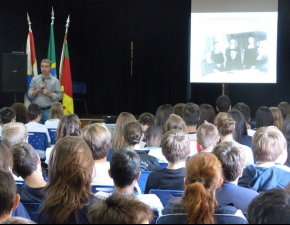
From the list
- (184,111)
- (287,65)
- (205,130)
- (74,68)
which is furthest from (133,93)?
(205,130)

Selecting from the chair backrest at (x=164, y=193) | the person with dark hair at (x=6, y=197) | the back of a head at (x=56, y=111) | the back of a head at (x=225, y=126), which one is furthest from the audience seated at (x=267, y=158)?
the back of a head at (x=56, y=111)

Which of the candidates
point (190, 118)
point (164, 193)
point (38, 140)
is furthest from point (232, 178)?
point (38, 140)

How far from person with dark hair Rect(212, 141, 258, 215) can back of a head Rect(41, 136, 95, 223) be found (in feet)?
2.61

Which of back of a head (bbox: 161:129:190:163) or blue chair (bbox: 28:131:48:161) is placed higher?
back of a head (bbox: 161:129:190:163)

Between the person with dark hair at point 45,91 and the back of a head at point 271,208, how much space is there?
6350 mm

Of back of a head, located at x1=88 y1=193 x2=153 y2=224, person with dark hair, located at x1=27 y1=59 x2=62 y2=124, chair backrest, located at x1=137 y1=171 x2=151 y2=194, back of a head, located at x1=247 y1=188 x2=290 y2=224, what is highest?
person with dark hair, located at x1=27 y1=59 x2=62 y2=124

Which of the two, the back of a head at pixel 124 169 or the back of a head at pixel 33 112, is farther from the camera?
the back of a head at pixel 33 112

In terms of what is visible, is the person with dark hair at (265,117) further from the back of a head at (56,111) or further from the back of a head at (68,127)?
the back of a head at (56,111)

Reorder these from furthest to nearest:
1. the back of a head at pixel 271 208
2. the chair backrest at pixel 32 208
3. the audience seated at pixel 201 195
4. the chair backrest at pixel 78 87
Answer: the chair backrest at pixel 78 87, the chair backrest at pixel 32 208, the audience seated at pixel 201 195, the back of a head at pixel 271 208

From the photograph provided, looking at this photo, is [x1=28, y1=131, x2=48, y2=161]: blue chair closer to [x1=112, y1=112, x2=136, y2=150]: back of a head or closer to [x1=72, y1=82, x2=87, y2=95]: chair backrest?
[x1=112, y1=112, x2=136, y2=150]: back of a head

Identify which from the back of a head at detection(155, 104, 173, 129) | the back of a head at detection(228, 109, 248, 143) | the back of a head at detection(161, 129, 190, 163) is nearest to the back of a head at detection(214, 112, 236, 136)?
the back of a head at detection(228, 109, 248, 143)

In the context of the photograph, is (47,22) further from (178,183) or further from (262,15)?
(178,183)

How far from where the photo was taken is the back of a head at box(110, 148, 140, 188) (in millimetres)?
2643

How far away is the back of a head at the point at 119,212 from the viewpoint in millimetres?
1367
